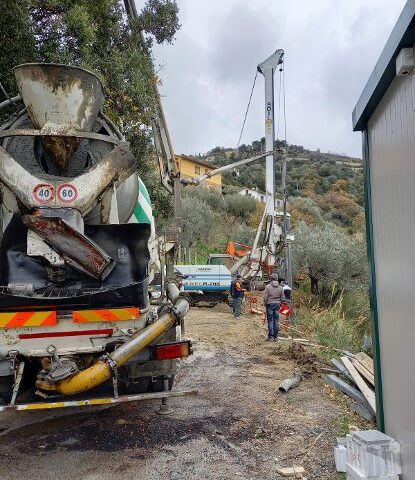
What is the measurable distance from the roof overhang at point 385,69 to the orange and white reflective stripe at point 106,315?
2954mm

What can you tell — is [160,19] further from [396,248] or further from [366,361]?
[396,248]

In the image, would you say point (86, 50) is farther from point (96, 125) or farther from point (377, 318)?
point (377, 318)

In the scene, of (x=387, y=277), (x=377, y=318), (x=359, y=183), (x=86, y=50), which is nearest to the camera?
(x=387, y=277)

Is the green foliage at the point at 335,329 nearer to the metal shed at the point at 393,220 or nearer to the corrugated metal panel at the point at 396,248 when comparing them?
the metal shed at the point at 393,220

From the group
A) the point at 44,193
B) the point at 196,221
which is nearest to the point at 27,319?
the point at 44,193

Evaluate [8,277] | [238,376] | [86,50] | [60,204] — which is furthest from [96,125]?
[86,50]

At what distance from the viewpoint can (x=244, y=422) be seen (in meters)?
5.62

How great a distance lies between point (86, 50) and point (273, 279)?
662 cm

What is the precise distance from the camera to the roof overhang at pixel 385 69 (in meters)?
3.20

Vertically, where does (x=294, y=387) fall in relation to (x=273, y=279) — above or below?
below

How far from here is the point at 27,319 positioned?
4.67 metres

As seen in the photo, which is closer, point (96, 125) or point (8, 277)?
point (8, 277)

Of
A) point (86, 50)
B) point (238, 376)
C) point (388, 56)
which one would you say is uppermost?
point (86, 50)

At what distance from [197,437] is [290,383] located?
7.49 ft
